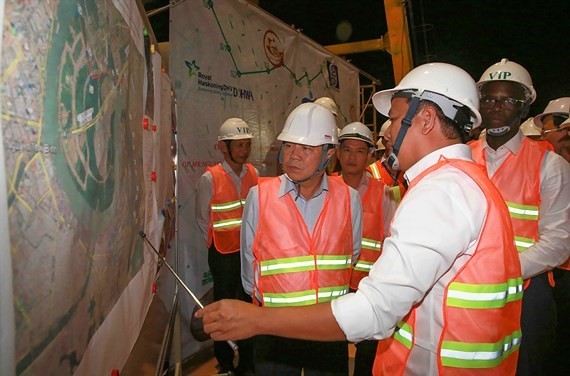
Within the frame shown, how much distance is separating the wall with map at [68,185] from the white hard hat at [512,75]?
2.47 metres

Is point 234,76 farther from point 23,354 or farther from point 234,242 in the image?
point 23,354

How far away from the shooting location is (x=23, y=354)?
855 millimetres

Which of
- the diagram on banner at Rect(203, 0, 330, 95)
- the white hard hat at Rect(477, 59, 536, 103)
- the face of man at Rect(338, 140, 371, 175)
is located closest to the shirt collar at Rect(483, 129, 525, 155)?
the white hard hat at Rect(477, 59, 536, 103)

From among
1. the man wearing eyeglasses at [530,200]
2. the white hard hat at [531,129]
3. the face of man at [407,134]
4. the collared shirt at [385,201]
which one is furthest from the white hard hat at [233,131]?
the white hard hat at [531,129]

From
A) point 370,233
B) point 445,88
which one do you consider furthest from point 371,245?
point 445,88

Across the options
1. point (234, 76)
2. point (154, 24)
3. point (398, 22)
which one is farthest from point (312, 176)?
point (398, 22)

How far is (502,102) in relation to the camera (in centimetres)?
285

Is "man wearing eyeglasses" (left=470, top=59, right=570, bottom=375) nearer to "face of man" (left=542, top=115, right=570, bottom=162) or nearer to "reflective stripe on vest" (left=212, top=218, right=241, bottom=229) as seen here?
"face of man" (left=542, top=115, right=570, bottom=162)

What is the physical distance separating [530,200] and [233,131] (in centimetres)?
299

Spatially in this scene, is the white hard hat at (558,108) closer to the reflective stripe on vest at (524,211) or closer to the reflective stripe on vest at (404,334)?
the reflective stripe on vest at (524,211)

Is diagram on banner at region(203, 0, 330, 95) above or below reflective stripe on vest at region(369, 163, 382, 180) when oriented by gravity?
above

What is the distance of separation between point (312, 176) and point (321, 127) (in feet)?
1.24

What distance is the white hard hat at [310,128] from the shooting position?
276 centimetres

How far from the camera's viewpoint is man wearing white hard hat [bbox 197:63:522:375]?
1.33m
